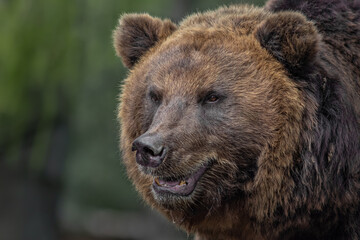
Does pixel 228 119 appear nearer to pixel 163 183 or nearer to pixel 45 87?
pixel 163 183

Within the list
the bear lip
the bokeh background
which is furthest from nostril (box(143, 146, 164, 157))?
the bokeh background

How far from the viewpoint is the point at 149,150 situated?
5082 millimetres

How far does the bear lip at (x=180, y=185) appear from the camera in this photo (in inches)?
214

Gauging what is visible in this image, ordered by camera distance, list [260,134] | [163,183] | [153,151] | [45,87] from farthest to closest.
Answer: [45,87], [163,183], [260,134], [153,151]

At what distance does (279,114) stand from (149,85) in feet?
3.51

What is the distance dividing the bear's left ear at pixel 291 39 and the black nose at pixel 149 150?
1.17 m

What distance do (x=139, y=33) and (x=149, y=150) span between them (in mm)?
1454

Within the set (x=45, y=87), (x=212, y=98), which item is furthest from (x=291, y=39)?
(x=45, y=87)

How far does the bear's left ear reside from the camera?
5.34 m

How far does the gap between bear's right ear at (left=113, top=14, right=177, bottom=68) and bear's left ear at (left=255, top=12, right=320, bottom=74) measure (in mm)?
928

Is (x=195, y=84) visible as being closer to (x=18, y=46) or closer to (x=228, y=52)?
(x=228, y=52)

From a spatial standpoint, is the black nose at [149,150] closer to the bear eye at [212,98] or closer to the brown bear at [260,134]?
the brown bear at [260,134]

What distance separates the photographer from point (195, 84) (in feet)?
18.0

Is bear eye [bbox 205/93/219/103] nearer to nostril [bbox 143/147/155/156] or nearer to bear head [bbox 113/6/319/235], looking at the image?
bear head [bbox 113/6/319/235]
